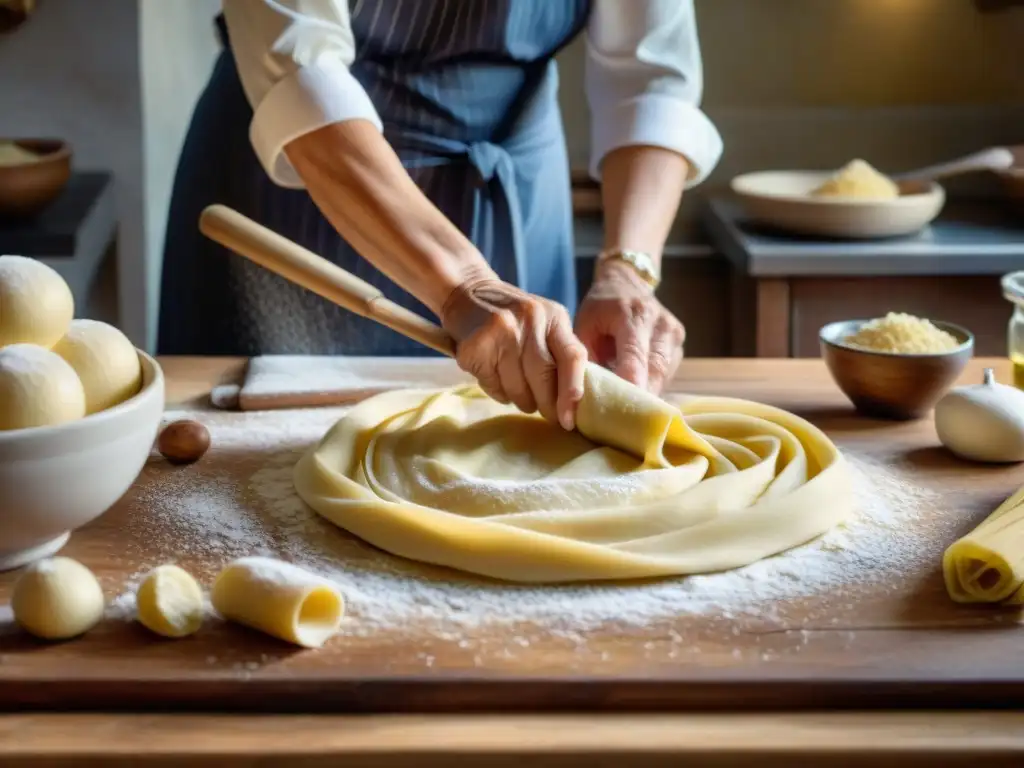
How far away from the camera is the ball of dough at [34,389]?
74 centimetres

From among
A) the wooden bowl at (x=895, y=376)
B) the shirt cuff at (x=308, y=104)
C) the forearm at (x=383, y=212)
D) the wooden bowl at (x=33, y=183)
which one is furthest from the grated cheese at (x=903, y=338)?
the wooden bowl at (x=33, y=183)

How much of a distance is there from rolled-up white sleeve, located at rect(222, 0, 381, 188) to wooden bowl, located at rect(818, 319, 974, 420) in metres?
0.51

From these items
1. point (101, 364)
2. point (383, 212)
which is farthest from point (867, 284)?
point (101, 364)

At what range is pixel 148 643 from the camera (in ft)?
2.42

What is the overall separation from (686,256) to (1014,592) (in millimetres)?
1878

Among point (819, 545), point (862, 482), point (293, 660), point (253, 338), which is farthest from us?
point (253, 338)

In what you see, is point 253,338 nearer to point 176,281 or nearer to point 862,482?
point 176,281

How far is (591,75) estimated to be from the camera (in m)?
1.48

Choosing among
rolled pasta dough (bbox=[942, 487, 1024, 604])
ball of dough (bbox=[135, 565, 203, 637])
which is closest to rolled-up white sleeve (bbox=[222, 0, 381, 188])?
ball of dough (bbox=[135, 565, 203, 637])

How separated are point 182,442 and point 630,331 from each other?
422 mm

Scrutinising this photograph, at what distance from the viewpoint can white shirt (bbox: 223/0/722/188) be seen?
1.20 m

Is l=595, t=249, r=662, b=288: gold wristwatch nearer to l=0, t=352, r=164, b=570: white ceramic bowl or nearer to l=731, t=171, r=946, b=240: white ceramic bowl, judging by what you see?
l=0, t=352, r=164, b=570: white ceramic bowl

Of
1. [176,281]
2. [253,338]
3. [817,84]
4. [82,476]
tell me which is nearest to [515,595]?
[82,476]

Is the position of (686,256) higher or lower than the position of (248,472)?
lower
